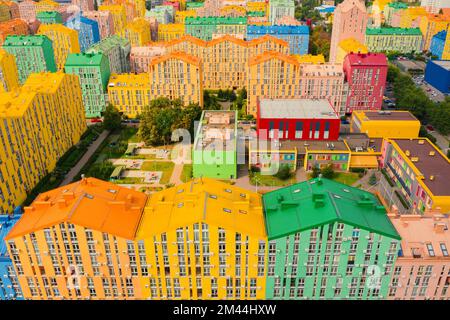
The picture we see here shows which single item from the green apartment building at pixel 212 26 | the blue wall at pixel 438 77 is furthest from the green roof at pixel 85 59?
the blue wall at pixel 438 77

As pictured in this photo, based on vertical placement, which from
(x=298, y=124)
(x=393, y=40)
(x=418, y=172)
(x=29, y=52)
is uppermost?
(x=29, y=52)

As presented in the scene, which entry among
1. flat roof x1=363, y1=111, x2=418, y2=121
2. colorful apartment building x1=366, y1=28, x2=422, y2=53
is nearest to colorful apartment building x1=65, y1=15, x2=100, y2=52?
colorful apartment building x1=366, y1=28, x2=422, y2=53

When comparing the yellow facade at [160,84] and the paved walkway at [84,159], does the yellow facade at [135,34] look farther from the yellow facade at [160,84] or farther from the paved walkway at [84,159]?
the paved walkway at [84,159]

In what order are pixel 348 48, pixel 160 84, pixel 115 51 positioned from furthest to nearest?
pixel 115 51
pixel 348 48
pixel 160 84

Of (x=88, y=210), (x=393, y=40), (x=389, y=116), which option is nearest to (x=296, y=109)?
(x=389, y=116)

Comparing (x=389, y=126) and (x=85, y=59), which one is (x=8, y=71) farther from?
(x=389, y=126)

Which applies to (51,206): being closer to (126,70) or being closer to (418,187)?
(418,187)
